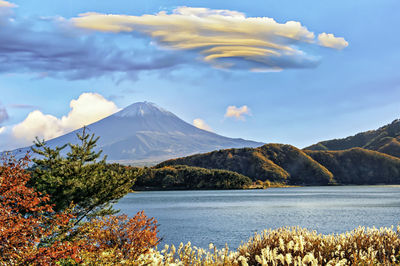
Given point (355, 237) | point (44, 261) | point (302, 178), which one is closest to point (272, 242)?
point (355, 237)

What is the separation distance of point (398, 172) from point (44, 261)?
204m

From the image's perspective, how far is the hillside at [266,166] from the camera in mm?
184625

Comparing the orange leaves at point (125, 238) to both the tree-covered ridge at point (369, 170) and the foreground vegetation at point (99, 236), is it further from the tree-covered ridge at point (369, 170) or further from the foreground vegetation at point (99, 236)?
the tree-covered ridge at point (369, 170)

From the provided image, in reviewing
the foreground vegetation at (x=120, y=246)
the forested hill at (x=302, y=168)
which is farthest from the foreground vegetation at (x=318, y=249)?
the forested hill at (x=302, y=168)

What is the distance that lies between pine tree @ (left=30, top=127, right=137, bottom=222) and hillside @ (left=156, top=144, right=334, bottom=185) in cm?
16146

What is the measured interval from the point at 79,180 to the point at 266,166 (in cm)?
16914

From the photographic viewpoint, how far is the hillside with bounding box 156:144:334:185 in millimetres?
184625

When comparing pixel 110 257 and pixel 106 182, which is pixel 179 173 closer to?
pixel 106 182

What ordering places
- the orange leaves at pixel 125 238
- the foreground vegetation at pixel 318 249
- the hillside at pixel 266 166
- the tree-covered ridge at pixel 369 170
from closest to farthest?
the foreground vegetation at pixel 318 249, the orange leaves at pixel 125 238, the hillside at pixel 266 166, the tree-covered ridge at pixel 369 170

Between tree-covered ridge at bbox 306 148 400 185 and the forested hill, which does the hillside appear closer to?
the forested hill

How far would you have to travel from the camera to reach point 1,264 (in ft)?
23.2

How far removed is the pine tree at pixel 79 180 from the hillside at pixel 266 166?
16146 cm

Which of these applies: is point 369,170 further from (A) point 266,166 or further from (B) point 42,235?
(B) point 42,235

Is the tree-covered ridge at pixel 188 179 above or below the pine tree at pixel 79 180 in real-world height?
below
